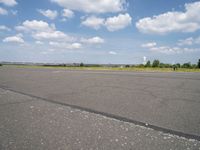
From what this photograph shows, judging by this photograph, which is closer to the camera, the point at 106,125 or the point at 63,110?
the point at 106,125

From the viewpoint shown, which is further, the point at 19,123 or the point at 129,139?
the point at 19,123

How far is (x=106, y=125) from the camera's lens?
467cm

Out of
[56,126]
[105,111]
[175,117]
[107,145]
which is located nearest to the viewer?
[107,145]

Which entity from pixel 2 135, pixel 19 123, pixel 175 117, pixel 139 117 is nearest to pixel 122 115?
pixel 139 117

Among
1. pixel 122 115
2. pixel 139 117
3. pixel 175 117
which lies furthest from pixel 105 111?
pixel 175 117

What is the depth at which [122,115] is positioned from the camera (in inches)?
220

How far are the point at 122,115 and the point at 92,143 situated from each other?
84.4 inches

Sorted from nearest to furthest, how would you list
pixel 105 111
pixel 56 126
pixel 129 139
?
pixel 129 139 → pixel 56 126 → pixel 105 111

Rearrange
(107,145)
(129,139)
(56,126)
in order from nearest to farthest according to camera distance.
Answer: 1. (107,145)
2. (129,139)
3. (56,126)

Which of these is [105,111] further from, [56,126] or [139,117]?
[56,126]

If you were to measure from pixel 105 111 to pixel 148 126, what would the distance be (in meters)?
1.75

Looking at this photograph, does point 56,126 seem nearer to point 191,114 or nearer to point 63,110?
point 63,110

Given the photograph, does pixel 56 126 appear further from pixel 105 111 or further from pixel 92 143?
pixel 105 111

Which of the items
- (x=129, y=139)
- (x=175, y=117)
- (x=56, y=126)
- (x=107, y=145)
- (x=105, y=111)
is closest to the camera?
(x=107, y=145)
